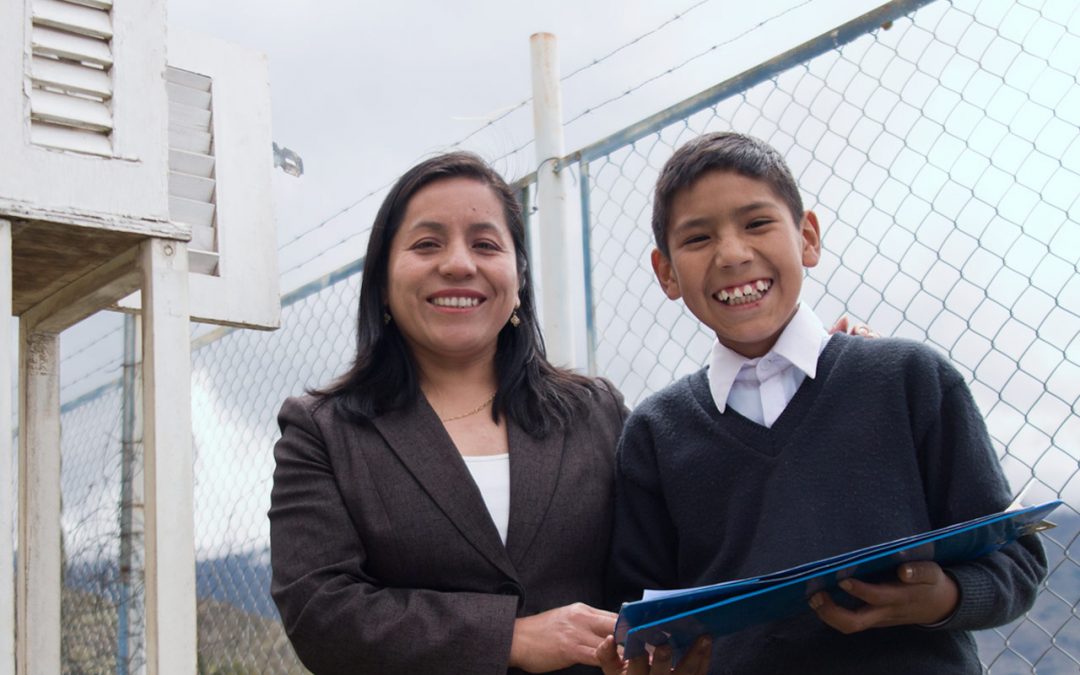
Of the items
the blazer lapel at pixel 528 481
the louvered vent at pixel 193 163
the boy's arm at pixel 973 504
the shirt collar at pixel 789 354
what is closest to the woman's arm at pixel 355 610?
the blazer lapel at pixel 528 481

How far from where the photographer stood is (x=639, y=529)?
2.02 meters

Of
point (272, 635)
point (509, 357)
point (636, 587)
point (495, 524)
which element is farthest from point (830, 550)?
point (272, 635)

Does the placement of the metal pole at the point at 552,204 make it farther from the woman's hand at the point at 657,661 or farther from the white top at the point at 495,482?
the woman's hand at the point at 657,661

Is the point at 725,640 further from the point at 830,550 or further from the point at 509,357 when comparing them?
the point at 509,357

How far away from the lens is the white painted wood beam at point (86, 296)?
2648mm

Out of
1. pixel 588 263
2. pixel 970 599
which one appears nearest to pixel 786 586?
pixel 970 599

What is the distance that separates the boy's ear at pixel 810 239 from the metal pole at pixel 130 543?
2858 mm

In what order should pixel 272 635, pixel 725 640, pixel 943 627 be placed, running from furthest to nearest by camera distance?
pixel 272 635 < pixel 725 640 < pixel 943 627

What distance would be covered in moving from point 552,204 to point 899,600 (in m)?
1.52

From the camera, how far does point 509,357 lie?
234cm

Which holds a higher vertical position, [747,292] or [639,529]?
[747,292]

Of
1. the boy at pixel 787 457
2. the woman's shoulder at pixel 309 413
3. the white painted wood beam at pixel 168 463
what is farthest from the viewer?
the white painted wood beam at pixel 168 463

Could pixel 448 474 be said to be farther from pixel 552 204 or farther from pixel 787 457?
pixel 552 204

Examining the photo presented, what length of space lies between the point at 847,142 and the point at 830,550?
886 mm
